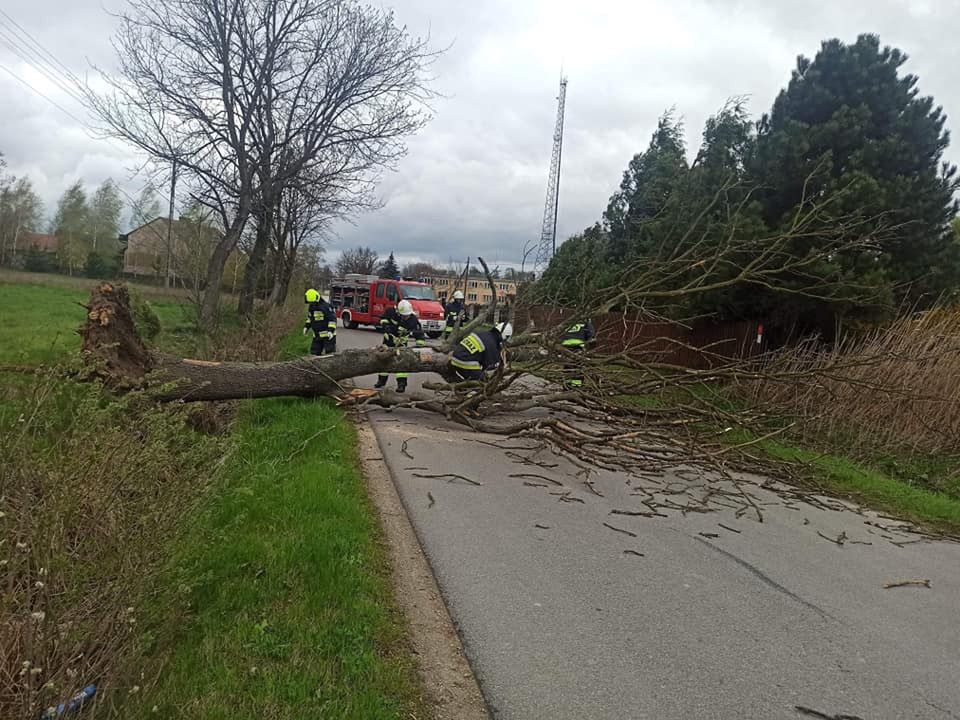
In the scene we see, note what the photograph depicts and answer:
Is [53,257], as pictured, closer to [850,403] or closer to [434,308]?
[434,308]

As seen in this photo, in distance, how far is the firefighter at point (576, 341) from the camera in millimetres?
8969

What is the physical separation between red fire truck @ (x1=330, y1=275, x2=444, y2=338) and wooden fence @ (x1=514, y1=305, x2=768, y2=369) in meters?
10.4

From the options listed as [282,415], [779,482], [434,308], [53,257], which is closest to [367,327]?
[434,308]

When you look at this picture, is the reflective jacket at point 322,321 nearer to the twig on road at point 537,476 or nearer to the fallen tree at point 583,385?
the fallen tree at point 583,385

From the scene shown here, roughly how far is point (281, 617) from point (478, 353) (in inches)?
240

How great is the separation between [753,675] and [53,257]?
66.8 metres

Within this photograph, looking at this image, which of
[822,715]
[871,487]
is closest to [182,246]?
[871,487]

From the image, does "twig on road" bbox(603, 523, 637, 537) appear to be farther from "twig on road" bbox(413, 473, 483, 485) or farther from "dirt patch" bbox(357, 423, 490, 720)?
"dirt patch" bbox(357, 423, 490, 720)

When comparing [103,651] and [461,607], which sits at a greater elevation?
[103,651]

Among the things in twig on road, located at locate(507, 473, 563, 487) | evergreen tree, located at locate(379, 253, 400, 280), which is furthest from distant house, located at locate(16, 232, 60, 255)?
twig on road, located at locate(507, 473, 563, 487)

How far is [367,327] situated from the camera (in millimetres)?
33219

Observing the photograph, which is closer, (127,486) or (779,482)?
(127,486)

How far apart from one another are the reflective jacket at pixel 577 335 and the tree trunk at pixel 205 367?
178 centimetres

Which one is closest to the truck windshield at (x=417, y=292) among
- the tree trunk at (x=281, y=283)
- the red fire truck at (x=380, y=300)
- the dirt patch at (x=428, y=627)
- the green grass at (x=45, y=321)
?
the red fire truck at (x=380, y=300)
